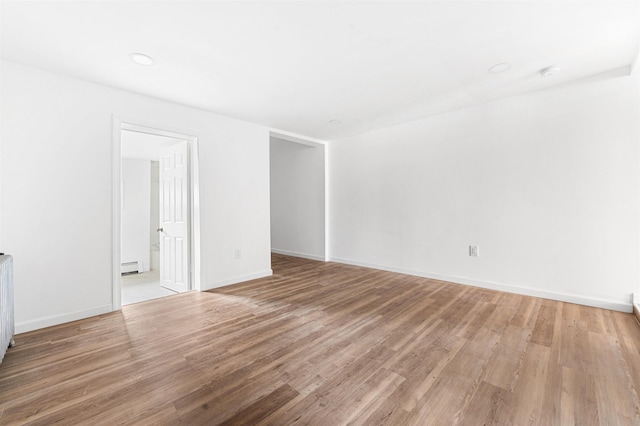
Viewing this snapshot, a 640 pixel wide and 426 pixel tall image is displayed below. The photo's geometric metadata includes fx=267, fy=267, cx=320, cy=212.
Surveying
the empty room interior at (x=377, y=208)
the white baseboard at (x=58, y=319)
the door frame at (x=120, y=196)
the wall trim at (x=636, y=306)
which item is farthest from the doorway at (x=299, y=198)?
the wall trim at (x=636, y=306)

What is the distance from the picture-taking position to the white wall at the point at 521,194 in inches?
116

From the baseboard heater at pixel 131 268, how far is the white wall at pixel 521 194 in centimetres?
480

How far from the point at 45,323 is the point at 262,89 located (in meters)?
3.29

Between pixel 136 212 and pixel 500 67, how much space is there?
6.75 meters

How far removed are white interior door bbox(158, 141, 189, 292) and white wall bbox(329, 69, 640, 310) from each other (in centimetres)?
318

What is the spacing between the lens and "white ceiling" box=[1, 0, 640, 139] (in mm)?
1874

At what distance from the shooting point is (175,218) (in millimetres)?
4055

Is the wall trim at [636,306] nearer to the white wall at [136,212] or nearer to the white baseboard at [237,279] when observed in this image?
the white baseboard at [237,279]

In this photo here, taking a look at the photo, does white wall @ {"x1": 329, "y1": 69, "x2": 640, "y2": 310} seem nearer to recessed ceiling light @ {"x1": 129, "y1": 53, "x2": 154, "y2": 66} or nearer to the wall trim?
the wall trim

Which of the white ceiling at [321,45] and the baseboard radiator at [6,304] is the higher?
→ the white ceiling at [321,45]

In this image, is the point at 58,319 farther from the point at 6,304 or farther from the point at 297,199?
the point at 297,199

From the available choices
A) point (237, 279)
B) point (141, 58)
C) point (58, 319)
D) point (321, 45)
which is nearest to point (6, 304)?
point (58, 319)

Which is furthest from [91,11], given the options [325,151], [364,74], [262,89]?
[325,151]

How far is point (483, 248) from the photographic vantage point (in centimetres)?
385
